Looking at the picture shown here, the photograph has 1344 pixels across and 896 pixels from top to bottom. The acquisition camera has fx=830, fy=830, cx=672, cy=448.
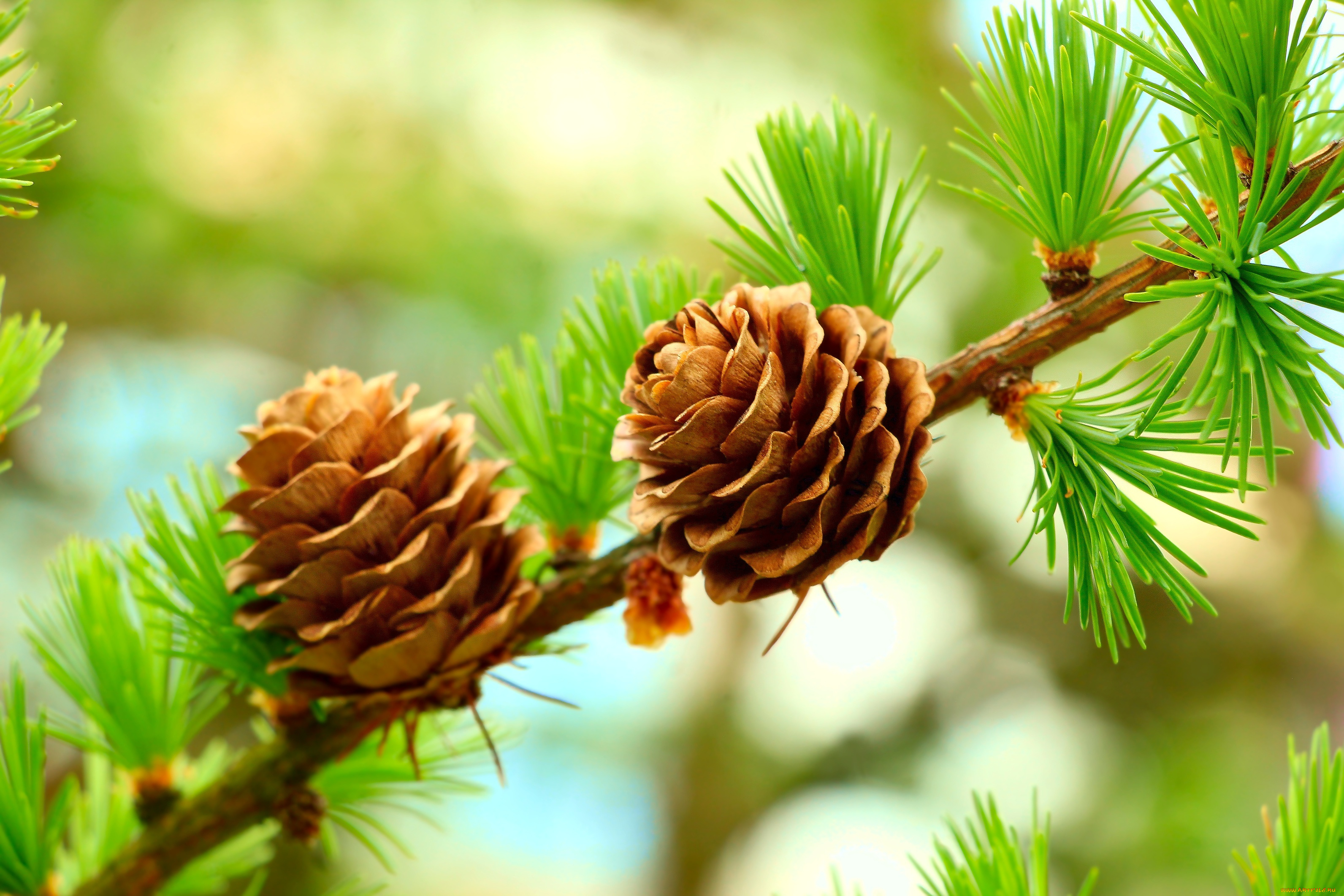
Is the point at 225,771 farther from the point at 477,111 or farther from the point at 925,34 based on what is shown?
the point at 925,34

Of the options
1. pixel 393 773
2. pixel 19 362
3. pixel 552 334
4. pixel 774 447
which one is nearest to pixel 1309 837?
pixel 774 447

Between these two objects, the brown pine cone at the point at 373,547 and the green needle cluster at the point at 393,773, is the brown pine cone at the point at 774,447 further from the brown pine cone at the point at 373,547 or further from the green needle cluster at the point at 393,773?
the green needle cluster at the point at 393,773

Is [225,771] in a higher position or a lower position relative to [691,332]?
lower

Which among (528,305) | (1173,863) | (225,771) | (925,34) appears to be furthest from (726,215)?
(1173,863)

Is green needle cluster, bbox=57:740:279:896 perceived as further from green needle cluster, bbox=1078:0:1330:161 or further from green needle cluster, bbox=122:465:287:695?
green needle cluster, bbox=1078:0:1330:161

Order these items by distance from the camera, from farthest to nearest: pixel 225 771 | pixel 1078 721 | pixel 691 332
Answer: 1. pixel 1078 721
2. pixel 225 771
3. pixel 691 332

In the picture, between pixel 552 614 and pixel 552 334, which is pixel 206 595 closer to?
pixel 552 614

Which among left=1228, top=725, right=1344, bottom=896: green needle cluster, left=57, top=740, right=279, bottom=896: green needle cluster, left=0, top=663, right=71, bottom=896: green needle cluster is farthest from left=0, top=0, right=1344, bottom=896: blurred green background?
left=1228, top=725, right=1344, bottom=896: green needle cluster
